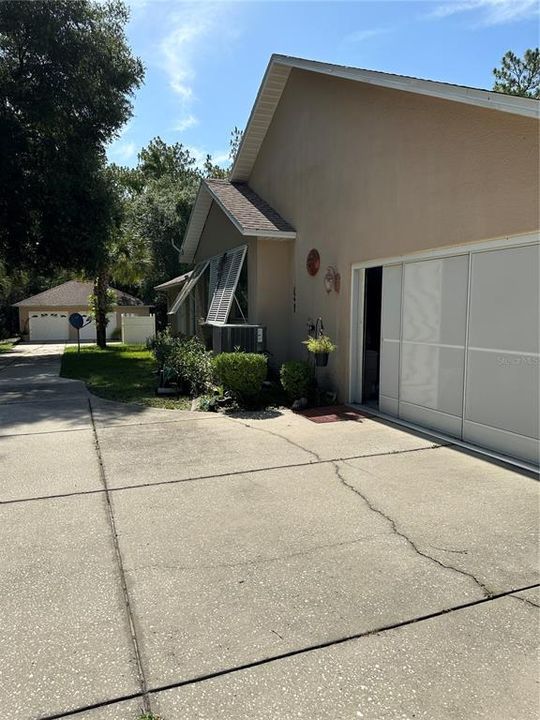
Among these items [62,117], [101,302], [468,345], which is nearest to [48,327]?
[101,302]

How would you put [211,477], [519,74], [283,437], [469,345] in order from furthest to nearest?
[519,74] → [283,437] → [469,345] → [211,477]

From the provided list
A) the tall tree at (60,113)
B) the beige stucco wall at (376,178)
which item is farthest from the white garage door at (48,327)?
the beige stucco wall at (376,178)

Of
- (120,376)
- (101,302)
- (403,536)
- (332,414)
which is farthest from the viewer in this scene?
→ (101,302)

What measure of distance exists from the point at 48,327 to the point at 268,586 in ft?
124

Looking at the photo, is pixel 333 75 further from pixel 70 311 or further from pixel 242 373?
pixel 70 311

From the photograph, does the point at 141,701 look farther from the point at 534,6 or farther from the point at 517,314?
the point at 534,6

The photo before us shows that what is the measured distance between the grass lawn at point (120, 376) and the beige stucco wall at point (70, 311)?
55.7ft

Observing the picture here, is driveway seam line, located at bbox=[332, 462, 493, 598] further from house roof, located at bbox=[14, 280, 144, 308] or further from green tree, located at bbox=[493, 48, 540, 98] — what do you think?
house roof, located at bbox=[14, 280, 144, 308]

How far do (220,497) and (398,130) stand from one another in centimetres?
601

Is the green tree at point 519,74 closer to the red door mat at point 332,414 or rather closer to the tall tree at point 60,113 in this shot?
the tall tree at point 60,113

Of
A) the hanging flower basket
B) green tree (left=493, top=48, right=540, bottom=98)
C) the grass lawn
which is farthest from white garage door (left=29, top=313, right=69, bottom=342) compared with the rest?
the hanging flower basket

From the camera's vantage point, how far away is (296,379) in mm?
9086

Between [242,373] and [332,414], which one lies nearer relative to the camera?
[332,414]

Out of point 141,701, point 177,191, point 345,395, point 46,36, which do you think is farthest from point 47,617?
point 177,191
